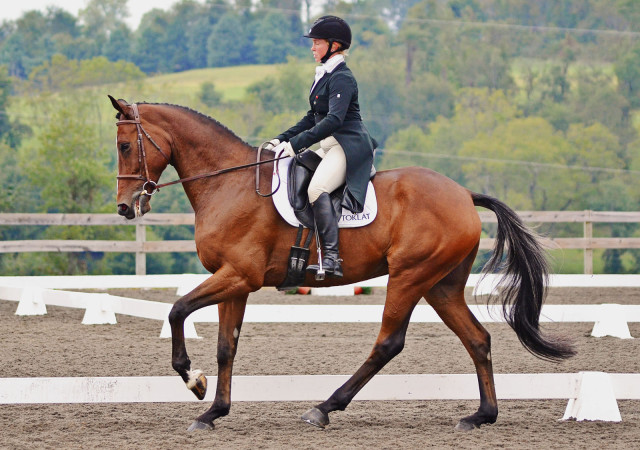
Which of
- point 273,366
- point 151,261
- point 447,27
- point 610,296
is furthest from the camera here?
point 447,27

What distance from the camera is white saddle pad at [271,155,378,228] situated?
541 cm

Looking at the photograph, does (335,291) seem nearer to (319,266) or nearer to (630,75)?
(319,266)

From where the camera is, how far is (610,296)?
12758 millimetres

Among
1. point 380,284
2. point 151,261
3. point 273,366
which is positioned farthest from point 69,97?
point 273,366

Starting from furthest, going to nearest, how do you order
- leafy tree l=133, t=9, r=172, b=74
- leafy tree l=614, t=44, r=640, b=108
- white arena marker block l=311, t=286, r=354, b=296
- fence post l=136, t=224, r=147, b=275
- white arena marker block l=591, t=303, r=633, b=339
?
1. leafy tree l=133, t=9, r=172, b=74
2. leafy tree l=614, t=44, r=640, b=108
3. fence post l=136, t=224, r=147, b=275
4. white arena marker block l=311, t=286, r=354, b=296
5. white arena marker block l=591, t=303, r=633, b=339

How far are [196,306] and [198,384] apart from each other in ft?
1.45

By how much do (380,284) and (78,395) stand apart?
673cm

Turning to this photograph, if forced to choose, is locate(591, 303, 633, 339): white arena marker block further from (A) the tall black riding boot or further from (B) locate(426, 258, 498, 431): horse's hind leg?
(A) the tall black riding boot

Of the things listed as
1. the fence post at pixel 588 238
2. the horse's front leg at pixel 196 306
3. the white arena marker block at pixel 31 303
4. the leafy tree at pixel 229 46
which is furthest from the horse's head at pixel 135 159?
the leafy tree at pixel 229 46

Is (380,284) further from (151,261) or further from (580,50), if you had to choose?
(580,50)

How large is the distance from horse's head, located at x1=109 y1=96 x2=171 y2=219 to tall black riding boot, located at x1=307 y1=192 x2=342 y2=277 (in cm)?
101

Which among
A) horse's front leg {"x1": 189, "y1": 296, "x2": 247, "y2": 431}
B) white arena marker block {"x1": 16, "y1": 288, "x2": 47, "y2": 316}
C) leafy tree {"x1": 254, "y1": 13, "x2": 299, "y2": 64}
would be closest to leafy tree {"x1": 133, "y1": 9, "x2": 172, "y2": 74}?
leafy tree {"x1": 254, "y1": 13, "x2": 299, "y2": 64}

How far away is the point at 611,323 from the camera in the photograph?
8.70m

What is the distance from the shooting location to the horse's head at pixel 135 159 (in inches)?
213
